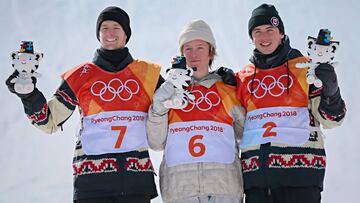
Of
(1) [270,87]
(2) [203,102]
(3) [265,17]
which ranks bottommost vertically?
(2) [203,102]

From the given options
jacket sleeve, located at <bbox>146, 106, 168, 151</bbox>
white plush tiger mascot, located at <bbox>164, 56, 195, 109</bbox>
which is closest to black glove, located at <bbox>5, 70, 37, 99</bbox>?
jacket sleeve, located at <bbox>146, 106, 168, 151</bbox>

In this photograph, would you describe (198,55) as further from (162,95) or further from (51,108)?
(51,108)

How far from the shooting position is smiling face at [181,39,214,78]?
17.7 feet

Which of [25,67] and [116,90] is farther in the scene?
[116,90]

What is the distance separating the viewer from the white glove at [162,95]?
492 centimetres

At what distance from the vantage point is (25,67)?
16.3 ft

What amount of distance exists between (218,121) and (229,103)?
0.24 metres

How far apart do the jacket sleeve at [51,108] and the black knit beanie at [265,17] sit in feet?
6.26

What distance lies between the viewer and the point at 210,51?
5.62m

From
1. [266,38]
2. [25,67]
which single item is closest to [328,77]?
[266,38]

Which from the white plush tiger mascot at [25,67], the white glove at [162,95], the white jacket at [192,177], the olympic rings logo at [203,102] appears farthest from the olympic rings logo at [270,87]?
the white plush tiger mascot at [25,67]

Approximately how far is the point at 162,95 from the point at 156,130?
0.39 m

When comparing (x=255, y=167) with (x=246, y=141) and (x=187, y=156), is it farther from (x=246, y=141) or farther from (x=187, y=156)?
(x=187, y=156)

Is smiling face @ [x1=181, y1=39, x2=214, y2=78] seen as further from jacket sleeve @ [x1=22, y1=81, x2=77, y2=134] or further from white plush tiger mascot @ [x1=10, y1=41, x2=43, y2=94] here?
white plush tiger mascot @ [x1=10, y1=41, x2=43, y2=94]
